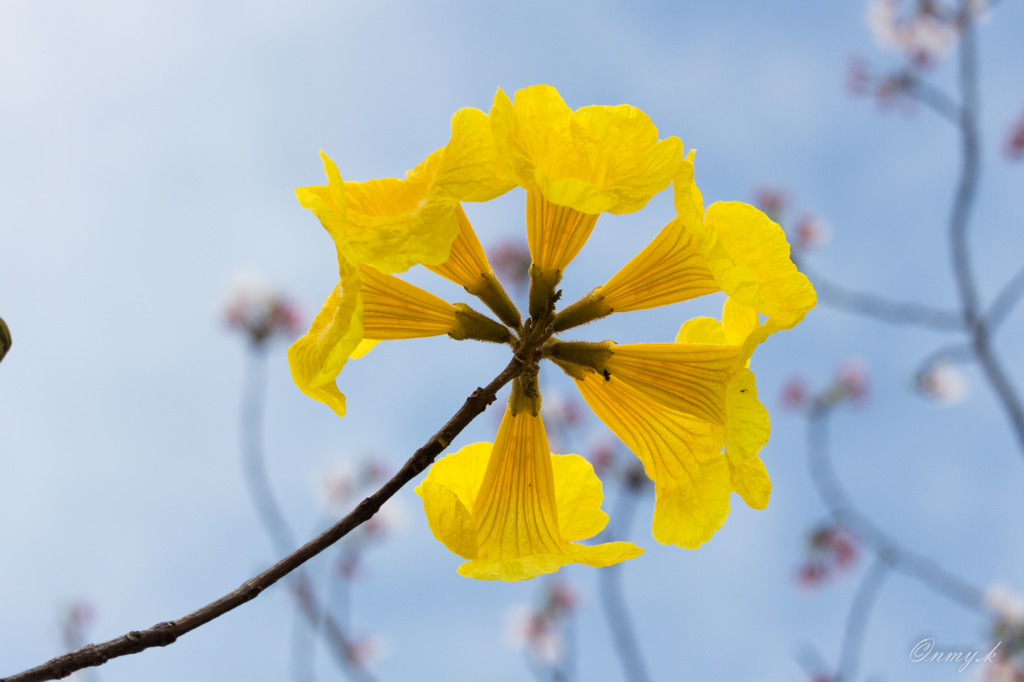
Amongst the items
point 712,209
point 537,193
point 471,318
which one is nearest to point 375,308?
point 471,318

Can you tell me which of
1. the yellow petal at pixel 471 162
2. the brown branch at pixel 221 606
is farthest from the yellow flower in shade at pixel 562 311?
the brown branch at pixel 221 606

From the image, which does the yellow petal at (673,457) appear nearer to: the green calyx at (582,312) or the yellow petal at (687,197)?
the green calyx at (582,312)

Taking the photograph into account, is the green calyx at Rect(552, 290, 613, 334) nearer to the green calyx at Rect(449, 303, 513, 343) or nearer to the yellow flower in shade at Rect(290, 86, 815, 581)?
the yellow flower in shade at Rect(290, 86, 815, 581)

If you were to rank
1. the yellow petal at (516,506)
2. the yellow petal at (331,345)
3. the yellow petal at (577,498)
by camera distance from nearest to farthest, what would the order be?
the yellow petal at (331,345) → the yellow petal at (516,506) → the yellow petal at (577,498)

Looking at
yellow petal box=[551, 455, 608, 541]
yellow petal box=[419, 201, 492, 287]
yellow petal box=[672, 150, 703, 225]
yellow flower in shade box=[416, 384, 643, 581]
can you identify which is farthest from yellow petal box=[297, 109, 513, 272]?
yellow petal box=[551, 455, 608, 541]

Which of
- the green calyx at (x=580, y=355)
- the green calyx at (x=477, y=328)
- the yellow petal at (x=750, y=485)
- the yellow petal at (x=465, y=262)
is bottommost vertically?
the yellow petal at (x=750, y=485)
